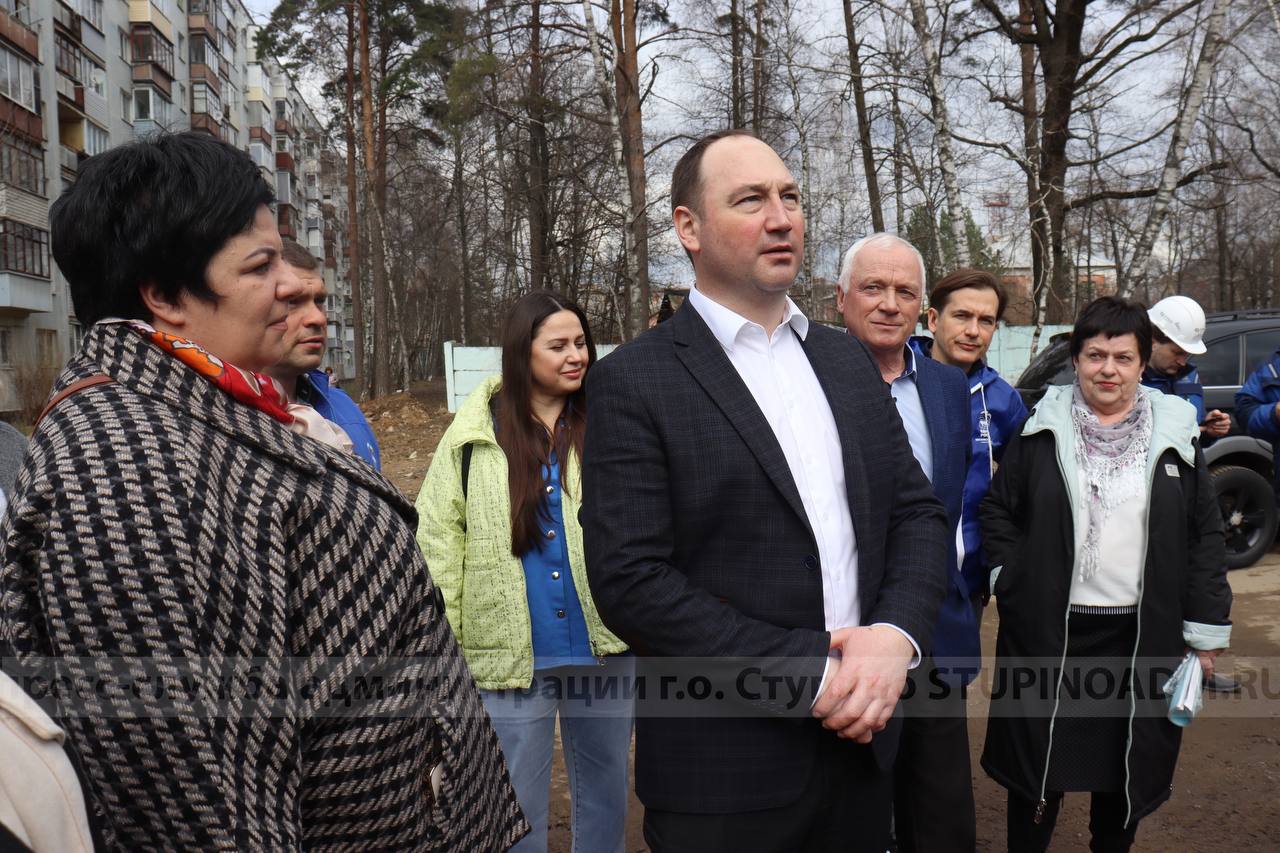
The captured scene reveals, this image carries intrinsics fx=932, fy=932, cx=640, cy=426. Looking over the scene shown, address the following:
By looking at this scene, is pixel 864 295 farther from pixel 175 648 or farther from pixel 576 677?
pixel 175 648

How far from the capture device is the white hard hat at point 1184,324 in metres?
4.22

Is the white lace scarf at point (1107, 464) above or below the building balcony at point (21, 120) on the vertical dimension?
below

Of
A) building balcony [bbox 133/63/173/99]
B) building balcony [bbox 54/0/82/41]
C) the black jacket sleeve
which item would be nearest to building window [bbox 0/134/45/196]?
building balcony [bbox 54/0/82/41]

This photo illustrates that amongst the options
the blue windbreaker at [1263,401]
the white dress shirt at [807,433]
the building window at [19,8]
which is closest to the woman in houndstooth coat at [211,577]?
the white dress shirt at [807,433]

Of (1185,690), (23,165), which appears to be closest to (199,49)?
(23,165)

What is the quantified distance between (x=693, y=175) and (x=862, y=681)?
123cm

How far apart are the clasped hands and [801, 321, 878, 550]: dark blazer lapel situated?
0.26 metres

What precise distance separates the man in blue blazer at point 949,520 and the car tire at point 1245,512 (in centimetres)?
536

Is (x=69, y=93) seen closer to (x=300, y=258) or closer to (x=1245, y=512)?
(x=300, y=258)

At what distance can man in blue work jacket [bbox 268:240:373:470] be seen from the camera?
285cm

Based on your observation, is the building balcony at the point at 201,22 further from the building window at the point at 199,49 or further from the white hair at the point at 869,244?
the white hair at the point at 869,244

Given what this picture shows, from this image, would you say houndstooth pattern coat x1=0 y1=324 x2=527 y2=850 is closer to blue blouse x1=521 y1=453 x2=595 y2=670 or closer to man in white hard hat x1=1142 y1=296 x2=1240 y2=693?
blue blouse x1=521 y1=453 x2=595 y2=670

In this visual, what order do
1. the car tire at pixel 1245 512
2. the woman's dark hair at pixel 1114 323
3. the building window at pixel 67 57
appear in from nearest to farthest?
the woman's dark hair at pixel 1114 323
the car tire at pixel 1245 512
the building window at pixel 67 57

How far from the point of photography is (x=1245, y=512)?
7.52 meters
